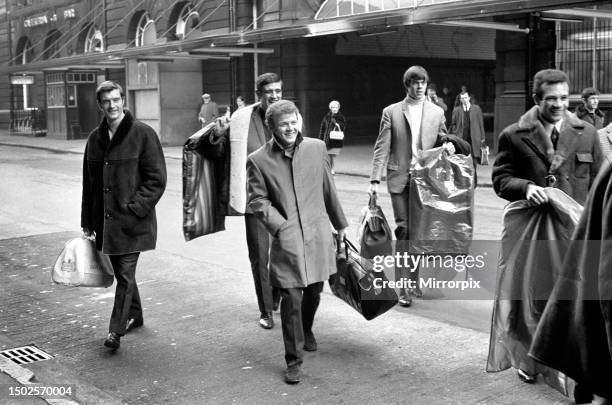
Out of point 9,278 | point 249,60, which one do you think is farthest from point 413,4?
point 9,278

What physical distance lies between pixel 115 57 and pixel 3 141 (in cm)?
972

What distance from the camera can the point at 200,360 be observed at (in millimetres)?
5262

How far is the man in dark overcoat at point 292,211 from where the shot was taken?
4812 millimetres

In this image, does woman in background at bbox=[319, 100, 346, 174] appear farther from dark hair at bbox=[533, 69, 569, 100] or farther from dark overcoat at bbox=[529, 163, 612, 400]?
dark overcoat at bbox=[529, 163, 612, 400]

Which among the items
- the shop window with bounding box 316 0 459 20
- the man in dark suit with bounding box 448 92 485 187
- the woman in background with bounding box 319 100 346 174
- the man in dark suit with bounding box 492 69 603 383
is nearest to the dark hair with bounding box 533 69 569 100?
the man in dark suit with bounding box 492 69 603 383

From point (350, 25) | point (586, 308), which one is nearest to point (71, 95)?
point (350, 25)

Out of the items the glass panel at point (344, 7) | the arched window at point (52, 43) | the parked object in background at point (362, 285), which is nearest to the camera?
the parked object in background at point (362, 285)

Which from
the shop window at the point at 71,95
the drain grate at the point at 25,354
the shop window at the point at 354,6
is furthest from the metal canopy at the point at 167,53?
the drain grate at the point at 25,354

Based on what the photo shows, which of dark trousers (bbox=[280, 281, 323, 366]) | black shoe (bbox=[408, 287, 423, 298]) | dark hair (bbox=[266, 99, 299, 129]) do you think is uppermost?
dark hair (bbox=[266, 99, 299, 129])

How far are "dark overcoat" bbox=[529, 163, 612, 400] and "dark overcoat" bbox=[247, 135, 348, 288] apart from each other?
7.77 ft

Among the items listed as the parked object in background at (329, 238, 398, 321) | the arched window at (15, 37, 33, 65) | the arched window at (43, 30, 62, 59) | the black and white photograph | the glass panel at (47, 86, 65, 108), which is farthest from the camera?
the arched window at (15, 37, 33, 65)

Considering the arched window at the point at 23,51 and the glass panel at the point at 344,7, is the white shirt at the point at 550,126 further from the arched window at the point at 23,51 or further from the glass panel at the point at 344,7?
the arched window at the point at 23,51

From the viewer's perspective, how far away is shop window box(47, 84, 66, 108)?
115ft

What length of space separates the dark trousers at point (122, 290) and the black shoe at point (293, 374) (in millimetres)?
1367
